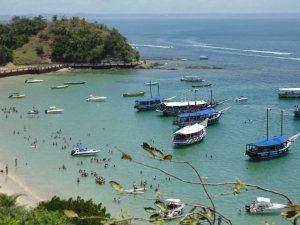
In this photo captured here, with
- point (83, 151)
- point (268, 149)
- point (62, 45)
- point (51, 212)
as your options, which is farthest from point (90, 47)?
point (51, 212)

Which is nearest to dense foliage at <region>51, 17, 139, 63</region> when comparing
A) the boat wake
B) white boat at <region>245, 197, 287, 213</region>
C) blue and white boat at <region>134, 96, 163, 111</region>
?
the boat wake

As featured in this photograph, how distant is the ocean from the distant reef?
218 inches

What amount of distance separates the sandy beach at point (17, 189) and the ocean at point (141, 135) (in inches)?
20.0

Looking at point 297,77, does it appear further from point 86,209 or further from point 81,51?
point 86,209

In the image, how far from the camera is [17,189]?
34938 millimetres

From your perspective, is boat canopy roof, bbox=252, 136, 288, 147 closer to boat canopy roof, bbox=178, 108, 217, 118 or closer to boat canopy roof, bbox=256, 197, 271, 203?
boat canopy roof, bbox=256, 197, 271, 203

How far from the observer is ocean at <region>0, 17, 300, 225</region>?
3412 cm

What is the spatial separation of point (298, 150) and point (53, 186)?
65.5 ft

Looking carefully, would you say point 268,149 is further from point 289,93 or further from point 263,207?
point 289,93

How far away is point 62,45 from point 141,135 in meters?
55.3

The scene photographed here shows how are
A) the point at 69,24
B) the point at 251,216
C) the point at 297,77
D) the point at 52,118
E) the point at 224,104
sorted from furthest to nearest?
the point at 69,24, the point at 297,77, the point at 224,104, the point at 52,118, the point at 251,216

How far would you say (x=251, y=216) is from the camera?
2947cm

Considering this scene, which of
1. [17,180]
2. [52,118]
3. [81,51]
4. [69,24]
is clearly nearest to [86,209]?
[17,180]

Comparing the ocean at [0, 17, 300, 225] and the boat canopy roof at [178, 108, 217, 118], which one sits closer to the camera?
the ocean at [0, 17, 300, 225]
